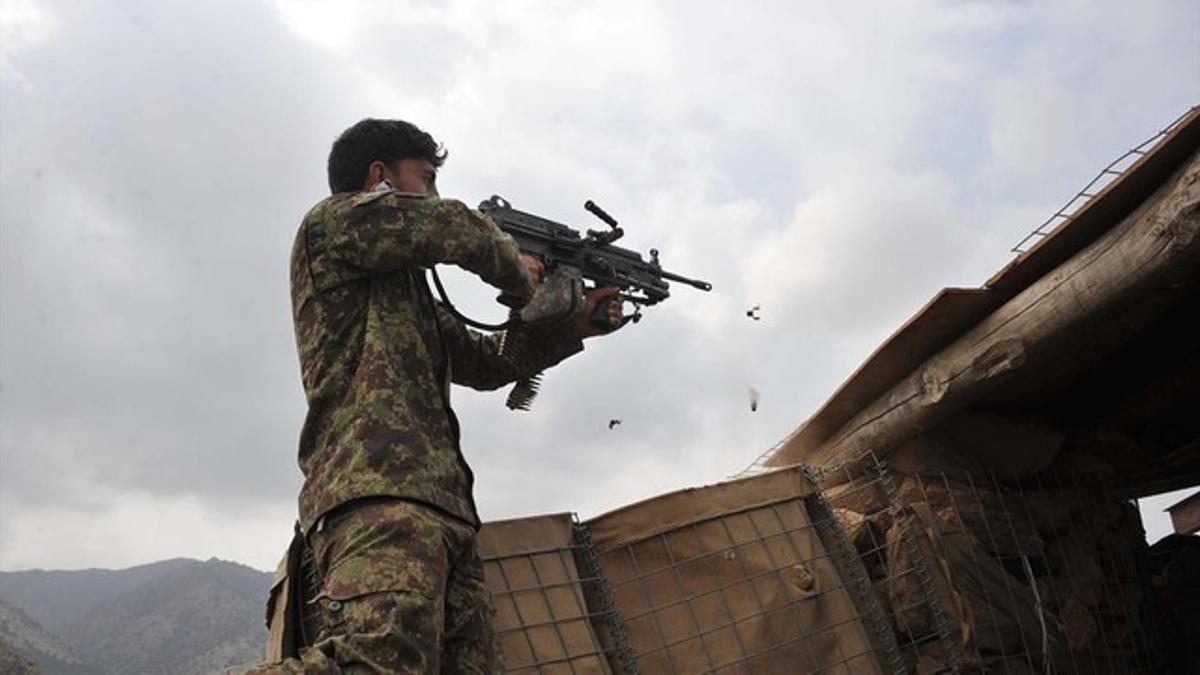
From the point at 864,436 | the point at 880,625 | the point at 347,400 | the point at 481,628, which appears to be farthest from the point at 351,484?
the point at 864,436

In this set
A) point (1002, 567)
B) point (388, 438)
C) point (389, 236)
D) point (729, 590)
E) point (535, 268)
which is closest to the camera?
point (388, 438)

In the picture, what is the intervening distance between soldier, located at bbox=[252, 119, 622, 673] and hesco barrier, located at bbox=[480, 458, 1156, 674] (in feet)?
2.58

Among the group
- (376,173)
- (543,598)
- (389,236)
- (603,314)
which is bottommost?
(543,598)

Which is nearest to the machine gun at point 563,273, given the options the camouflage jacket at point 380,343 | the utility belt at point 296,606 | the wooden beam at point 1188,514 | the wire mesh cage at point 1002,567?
the camouflage jacket at point 380,343

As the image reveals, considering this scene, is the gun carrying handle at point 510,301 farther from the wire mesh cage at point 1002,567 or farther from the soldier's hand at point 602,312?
the wire mesh cage at point 1002,567

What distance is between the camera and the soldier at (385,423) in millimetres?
2105

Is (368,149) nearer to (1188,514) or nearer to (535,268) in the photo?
(535,268)

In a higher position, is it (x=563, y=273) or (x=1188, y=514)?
(x=563, y=273)

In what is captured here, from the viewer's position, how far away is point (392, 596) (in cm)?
209

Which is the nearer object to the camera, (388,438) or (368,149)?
(388,438)

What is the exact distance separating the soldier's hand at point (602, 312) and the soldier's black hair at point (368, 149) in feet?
2.77

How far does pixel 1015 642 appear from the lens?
4039 mm

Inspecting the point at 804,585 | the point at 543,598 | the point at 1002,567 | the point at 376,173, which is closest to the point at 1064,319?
the point at 1002,567

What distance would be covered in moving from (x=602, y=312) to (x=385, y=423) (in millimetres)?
1308
